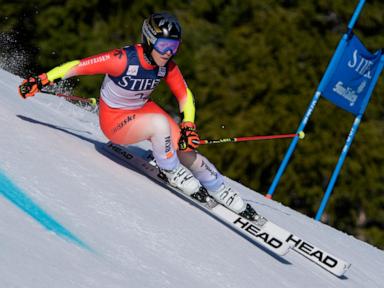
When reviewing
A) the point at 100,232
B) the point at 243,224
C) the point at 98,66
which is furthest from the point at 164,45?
the point at 100,232

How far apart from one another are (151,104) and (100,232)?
71.7 inches

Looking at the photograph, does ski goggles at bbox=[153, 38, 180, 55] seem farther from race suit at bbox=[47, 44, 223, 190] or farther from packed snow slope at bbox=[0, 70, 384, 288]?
packed snow slope at bbox=[0, 70, 384, 288]

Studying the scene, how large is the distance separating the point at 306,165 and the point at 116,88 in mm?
12778

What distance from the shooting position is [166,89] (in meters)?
18.3

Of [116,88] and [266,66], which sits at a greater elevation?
[266,66]

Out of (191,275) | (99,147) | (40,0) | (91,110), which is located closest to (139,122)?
(99,147)

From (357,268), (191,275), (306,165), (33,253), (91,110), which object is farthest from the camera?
(306,165)

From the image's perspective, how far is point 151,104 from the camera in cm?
581

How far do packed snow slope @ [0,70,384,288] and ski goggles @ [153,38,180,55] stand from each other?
0.90 meters

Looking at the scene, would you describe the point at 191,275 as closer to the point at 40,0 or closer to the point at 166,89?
the point at 166,89

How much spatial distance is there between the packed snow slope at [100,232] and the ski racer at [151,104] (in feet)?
0.72

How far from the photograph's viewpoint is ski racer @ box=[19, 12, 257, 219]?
5387 mm

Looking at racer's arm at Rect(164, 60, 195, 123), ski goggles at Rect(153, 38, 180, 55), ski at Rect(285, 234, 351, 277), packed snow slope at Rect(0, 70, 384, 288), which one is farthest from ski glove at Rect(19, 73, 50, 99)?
ski at Rect(285, 234, 351, 277)

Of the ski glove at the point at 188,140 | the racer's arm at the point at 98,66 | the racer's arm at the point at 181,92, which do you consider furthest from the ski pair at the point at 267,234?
the racer's arm at the point at 98,66
